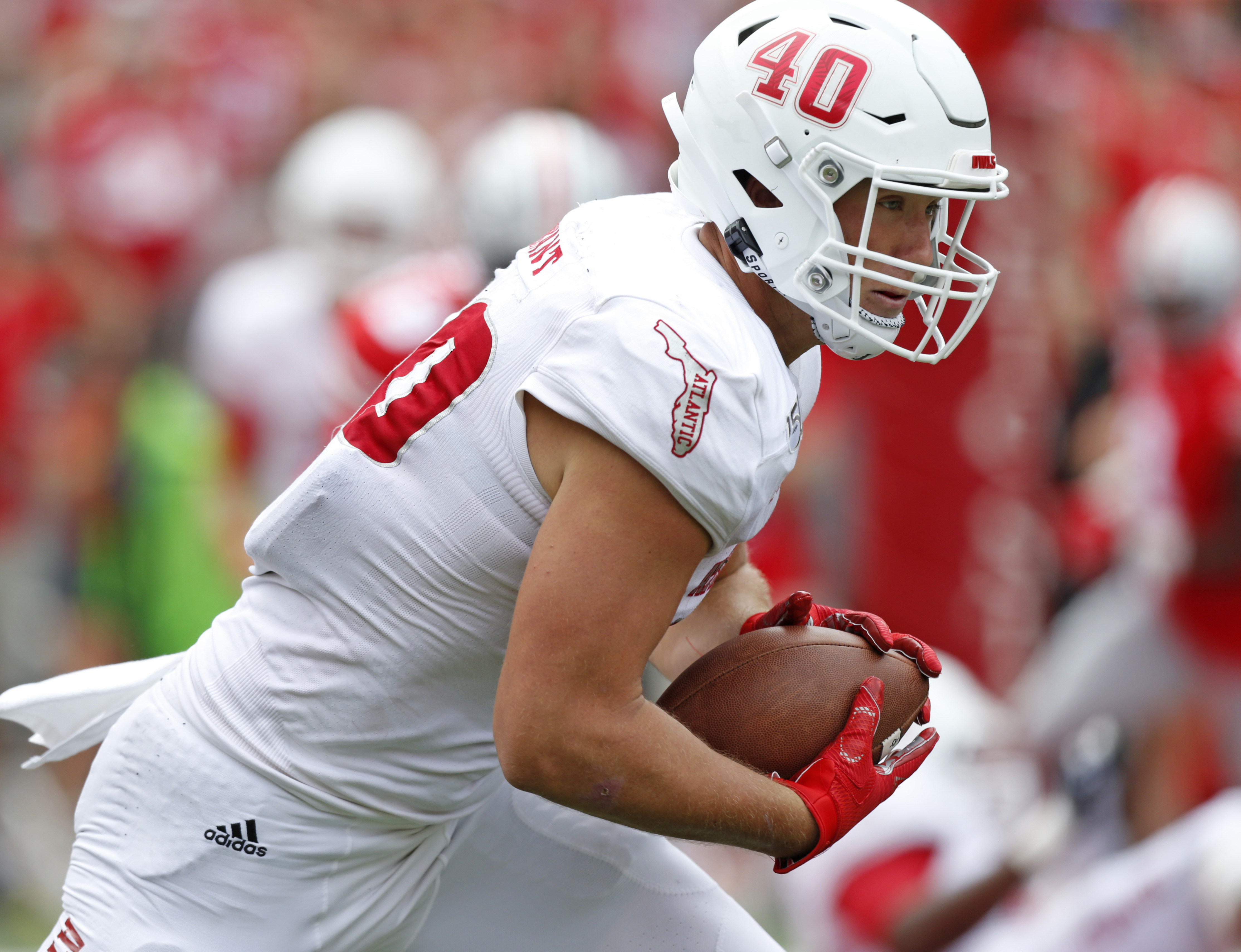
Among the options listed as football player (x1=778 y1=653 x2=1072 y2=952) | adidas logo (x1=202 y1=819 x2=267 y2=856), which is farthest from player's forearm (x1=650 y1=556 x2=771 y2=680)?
football player (x1=778 y1=653 x2=1072 y2=952)

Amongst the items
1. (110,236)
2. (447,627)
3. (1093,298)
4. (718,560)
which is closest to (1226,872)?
(718,560)

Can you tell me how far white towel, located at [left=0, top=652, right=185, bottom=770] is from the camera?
8.35ft

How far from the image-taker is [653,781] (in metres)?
2.08

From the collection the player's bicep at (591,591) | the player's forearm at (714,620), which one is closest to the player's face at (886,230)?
the player's bicep at (591,591)

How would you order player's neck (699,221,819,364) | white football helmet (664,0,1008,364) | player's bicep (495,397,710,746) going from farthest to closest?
player's neck (699,221,819,364) < white football helmet (664,0,1008,364) < player's bicep (495,397,710,746)

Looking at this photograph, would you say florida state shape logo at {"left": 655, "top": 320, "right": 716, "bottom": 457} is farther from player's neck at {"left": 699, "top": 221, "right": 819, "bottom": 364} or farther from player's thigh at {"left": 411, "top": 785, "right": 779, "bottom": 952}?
player's thigh at {"left": 411, "top": 785, "right": 779, "bottom": 952}

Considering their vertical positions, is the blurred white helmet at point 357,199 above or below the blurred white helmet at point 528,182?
below

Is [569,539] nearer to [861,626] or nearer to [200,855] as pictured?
[861,626]

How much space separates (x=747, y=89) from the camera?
89.0 inches

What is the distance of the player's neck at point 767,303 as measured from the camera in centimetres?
231

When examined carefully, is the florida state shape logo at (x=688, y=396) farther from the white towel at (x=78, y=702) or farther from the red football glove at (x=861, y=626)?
the white towel at (x=78, y=702)

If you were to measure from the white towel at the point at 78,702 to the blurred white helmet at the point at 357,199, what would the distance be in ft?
11.9

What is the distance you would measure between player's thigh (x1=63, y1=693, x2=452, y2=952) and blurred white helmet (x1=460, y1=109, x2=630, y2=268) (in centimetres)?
231

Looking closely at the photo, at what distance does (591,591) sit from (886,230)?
0.69m
